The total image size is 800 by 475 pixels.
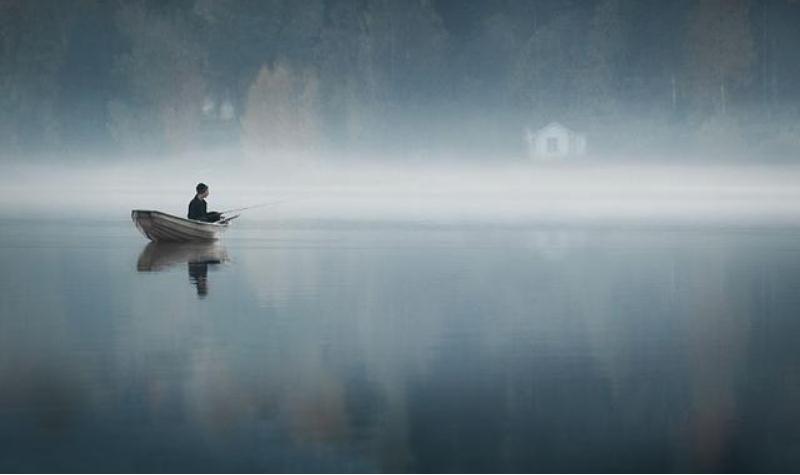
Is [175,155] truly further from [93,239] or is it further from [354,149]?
[93,239]

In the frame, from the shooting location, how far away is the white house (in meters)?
96.4

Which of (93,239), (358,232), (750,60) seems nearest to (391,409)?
(93,239)

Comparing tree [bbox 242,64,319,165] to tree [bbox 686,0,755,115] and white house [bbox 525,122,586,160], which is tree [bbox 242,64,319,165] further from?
tree [bbox 686,0,755,115]

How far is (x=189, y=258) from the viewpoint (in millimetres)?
30781

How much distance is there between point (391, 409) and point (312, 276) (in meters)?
13.3

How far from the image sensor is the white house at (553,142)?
96375 mm

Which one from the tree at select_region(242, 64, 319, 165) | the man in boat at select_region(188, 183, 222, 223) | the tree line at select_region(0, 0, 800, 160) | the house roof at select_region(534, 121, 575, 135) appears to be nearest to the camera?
the man in boat at select_region(188, 183, 222, 223)

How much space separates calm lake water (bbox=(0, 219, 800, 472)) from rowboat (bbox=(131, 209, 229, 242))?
406 cm

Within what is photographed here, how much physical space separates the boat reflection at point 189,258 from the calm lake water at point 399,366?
0.22 metres

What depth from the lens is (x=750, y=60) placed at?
297 ft

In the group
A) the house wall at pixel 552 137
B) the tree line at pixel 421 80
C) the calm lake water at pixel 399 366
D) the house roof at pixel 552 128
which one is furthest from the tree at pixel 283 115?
the calm lake water at pixel 399 366

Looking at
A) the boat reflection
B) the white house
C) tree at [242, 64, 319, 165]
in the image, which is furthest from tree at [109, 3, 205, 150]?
the boat reflection

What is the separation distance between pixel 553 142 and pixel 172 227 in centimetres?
6580

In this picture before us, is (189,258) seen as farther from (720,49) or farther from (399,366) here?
(720,49)
